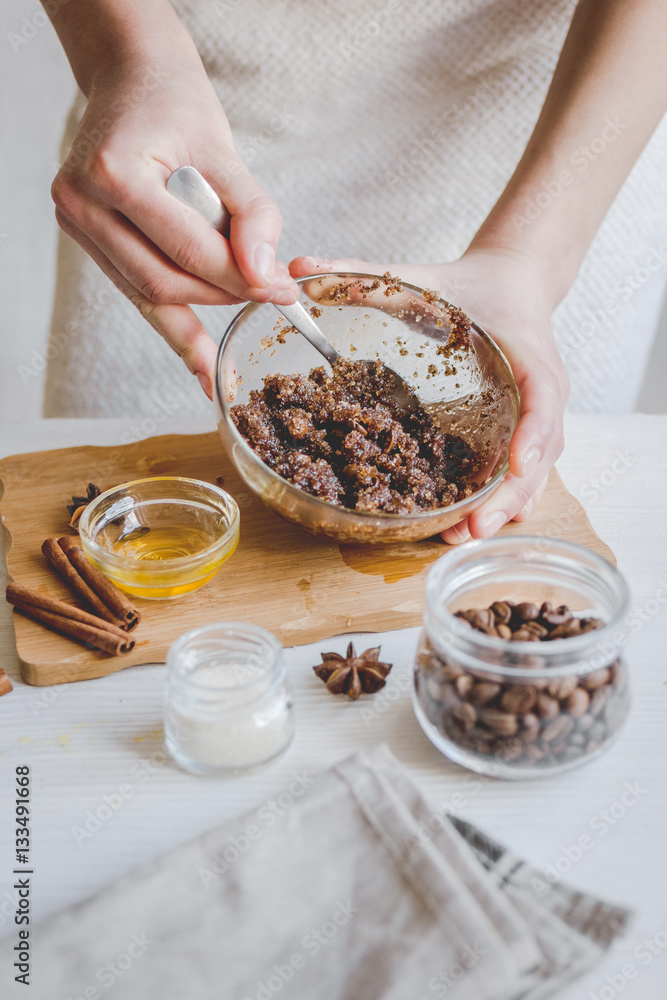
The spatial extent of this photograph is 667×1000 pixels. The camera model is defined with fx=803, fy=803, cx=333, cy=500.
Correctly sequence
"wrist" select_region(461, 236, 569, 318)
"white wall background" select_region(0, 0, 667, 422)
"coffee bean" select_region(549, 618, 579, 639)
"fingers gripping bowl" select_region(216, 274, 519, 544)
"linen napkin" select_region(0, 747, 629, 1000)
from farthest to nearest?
"white wall background" select_region(0, 0, 667, 422) → "wrist" select_region(461, 236, 569, 318) → "fingers gripping bowl" select_region(216, 274, 519, 544) → "coffee bean" select_region(549, 618, 579, 639) → "linen napkin" select_region(0, 747, 629, 1000)

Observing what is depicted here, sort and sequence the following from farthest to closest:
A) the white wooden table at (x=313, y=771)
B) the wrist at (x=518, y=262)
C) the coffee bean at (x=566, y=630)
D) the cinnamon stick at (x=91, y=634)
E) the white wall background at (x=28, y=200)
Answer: the white wall background at (x=28, y=200) → the wrist at (x=518, y=262) → the cinnamon stick at (x=91, y=634) → the coffee bean at (x=566, y=630) → the white wooden table at (x=313, y=771)

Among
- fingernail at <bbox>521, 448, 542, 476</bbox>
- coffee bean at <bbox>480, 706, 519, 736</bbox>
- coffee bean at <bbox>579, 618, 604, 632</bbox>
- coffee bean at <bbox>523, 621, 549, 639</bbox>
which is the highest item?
fingernail at <bbox>521, 448, 542, 476</bbox>

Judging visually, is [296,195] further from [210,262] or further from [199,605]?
[199,605]

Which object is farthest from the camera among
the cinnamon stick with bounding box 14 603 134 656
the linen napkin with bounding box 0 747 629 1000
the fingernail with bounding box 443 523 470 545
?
the fingernail with bounding box 443 523 470 545

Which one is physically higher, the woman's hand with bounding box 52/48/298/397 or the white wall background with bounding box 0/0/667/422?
the woman's hand with bounding box 52/48/298/397

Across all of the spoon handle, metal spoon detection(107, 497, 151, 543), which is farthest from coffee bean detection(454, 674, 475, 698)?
the spoon handle

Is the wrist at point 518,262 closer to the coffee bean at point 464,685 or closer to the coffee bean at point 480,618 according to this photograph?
the coffee bean at point 480,618

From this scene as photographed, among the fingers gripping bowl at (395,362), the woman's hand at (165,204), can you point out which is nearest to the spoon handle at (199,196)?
the woman's hand at (165,204)

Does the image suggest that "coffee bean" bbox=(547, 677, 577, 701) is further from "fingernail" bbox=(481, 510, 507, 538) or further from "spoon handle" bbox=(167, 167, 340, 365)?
"spoon handle" bbox=(167, 167, 340, 365)
